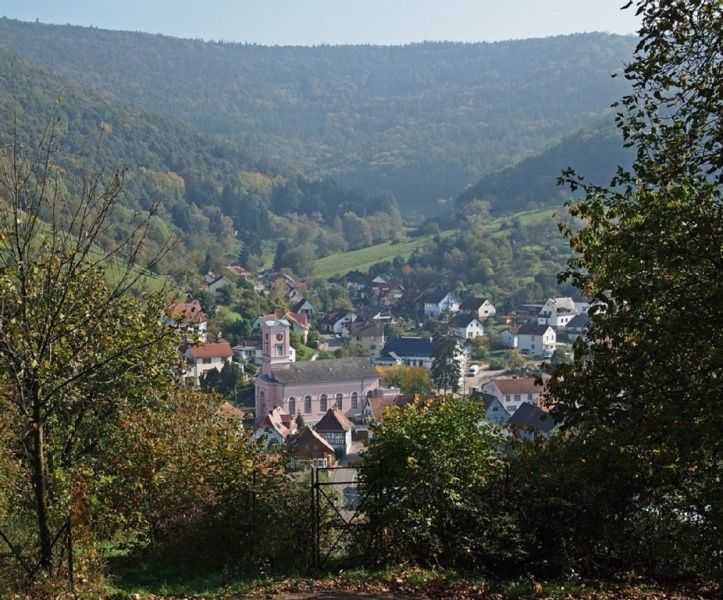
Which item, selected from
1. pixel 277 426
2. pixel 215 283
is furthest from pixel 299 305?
pixel 277 426

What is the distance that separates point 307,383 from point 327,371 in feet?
6.00

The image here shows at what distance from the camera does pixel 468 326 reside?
75.2 metres

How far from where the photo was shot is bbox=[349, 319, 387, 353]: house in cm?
7475

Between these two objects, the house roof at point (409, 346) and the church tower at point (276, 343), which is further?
the house roof at point (409, 346)

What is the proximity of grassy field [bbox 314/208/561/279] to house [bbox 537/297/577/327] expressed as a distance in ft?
93.6

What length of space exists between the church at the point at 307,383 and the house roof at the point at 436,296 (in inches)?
1392

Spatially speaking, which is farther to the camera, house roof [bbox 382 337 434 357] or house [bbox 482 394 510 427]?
house roof [bbox 382 337 434 357]

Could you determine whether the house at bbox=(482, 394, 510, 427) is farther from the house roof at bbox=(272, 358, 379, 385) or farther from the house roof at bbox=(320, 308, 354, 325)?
the house roof at bbox=(320, 308, 354, 325)

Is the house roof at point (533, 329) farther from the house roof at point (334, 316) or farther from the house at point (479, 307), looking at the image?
A: the house roof at point (334, 316)

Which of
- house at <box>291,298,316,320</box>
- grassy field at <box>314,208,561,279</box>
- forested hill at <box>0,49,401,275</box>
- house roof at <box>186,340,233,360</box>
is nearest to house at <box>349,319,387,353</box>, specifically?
house at <box>291,298,316,320</box>

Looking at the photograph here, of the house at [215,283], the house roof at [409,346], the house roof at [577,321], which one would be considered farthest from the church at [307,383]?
the house roof at [577,321]

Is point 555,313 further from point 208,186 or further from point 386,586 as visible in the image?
point 208,186

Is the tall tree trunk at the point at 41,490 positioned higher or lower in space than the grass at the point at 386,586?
higher

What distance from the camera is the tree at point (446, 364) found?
2094 inches
